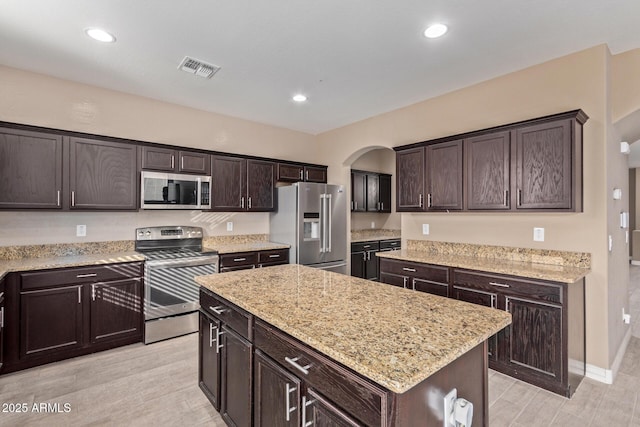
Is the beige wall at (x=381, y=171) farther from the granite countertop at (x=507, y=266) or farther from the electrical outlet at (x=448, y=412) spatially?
the electrical outlet at (x=448, y=412)

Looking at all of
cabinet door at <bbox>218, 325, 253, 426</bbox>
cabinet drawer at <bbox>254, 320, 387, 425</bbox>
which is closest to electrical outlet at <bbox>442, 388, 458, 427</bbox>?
cabinet drawer at <bbox>254, 320, 387, 425</bbox>

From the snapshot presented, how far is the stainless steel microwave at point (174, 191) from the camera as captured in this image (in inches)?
143

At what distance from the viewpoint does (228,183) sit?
169 inches

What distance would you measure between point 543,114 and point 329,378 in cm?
316

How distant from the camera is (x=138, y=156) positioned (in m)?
3.59

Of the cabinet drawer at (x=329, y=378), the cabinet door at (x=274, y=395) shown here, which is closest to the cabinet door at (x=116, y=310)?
the cabinet door at (x=274, y=395)

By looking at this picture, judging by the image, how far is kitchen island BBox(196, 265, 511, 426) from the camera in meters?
1.03

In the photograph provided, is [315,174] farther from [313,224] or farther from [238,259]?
[238,259]

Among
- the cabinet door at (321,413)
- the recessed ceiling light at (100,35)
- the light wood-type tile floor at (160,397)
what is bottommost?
the light wood-type tile floor at (160,397)

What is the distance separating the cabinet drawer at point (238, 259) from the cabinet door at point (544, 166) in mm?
3104

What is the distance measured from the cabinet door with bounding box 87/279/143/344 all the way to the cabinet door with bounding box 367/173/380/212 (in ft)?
13.5

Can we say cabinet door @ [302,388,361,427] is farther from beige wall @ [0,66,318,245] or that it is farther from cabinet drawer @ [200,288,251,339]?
beige wall @ [0,66,318,245]

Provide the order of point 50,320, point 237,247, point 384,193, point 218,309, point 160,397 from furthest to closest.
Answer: point 384,193, point 237,247, point 50,320, point 160,397, point 218,309

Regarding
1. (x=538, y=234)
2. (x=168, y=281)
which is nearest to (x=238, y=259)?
(x=168, y=281)
